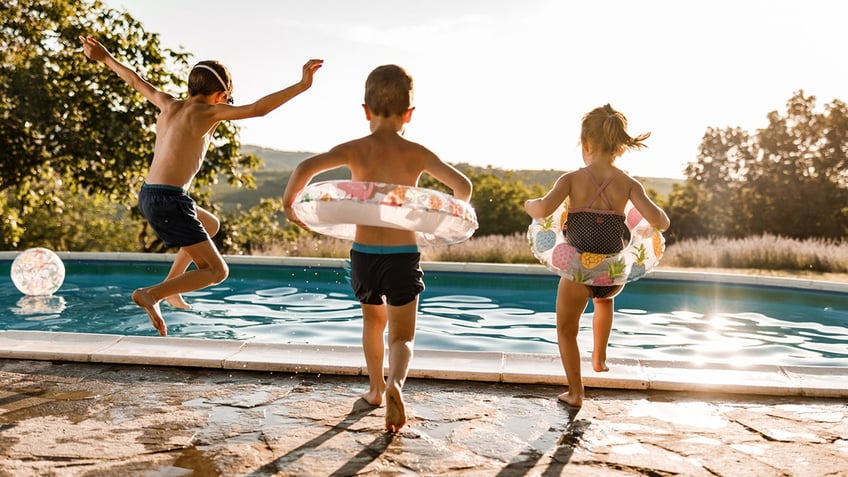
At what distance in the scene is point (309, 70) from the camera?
12.4 ft

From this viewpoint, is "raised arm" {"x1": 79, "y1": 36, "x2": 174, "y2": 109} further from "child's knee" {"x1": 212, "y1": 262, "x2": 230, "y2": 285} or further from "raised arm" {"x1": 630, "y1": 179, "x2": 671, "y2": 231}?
"raised arm" {"x1": 630, "y1": 179, "x2": 671, "y2": 231}

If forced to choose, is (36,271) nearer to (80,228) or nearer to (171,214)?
(171,214)

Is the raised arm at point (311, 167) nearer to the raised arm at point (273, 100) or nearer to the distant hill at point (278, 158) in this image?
the raised arm at point (273, 100)

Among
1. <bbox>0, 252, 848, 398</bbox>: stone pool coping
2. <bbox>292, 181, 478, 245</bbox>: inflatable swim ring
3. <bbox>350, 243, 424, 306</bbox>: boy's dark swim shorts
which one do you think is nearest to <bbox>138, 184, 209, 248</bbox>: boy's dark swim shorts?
<bbox>0, 252, 848, 398</bbox>: stone pool coping

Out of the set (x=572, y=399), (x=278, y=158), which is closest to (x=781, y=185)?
(x=572, y=399)

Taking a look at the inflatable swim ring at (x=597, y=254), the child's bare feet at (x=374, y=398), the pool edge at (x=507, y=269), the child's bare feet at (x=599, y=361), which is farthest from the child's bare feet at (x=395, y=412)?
the pool edge at (x=507, y=269)

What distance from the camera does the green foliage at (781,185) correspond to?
22.9 metres

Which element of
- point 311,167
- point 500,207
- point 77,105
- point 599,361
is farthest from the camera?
point 500,207

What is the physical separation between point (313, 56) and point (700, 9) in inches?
484

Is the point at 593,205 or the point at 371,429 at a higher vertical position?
the point at 593,205

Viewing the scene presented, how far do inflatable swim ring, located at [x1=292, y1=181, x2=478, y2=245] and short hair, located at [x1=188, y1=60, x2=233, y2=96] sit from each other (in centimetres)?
Result: 109

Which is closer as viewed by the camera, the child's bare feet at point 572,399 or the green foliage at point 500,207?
the child's bare feet at point 572,399

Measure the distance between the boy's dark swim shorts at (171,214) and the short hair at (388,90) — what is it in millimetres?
1251

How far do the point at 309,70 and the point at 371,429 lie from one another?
176cm
